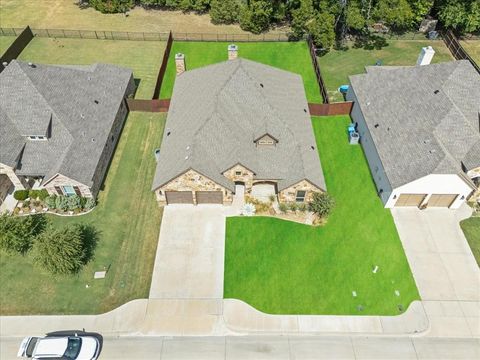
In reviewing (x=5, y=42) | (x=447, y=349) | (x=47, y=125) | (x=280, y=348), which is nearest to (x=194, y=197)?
(x=280, y=348)

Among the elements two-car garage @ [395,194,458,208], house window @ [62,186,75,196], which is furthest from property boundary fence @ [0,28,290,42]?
two-car garage @ [395,194,458,208]

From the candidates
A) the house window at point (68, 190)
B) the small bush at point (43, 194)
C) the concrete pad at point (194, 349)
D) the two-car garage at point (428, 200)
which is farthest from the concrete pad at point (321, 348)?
the small bush at point (43, 194)

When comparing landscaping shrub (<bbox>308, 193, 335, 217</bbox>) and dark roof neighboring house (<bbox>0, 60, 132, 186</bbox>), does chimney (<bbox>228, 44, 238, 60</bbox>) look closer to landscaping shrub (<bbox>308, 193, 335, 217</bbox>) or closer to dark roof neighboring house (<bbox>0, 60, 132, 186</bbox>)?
dark roof neighboring house (<bbox>0, 60, 132, 186</bbox>)

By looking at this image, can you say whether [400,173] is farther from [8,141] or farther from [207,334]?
[8,141]

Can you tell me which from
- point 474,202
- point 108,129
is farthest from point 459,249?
point 108,129

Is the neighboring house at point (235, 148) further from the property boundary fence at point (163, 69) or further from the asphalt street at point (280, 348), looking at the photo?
the asphalt street at point (280, 348)

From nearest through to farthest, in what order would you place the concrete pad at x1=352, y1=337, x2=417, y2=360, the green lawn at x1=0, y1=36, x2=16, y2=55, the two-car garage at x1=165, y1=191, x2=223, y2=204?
the concrete pad at x1=352, y1=337, x2=417, y2=360
the two-car garage at x1=165, y1=191, x2=223, y2=204
the green lawn at x1=0, y1=36, x2=16, y2=55
